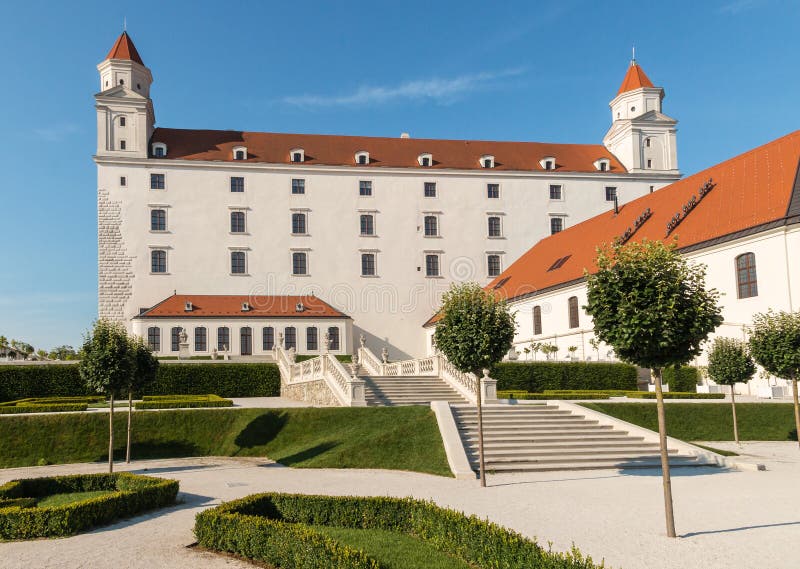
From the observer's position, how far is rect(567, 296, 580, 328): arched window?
48156 mm

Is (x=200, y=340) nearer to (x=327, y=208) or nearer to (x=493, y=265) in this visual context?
(x=327, y=208)

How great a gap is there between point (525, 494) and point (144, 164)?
51.8m

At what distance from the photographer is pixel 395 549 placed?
11.3 metres

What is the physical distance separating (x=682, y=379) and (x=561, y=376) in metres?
6.24

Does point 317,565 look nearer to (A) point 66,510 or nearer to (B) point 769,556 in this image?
(A) point 66,510

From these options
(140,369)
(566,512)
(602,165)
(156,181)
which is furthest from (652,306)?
(602,165)

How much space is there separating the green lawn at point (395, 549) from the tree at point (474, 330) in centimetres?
692

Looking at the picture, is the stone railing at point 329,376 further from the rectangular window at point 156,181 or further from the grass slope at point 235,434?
the rectangular window at point 156,181

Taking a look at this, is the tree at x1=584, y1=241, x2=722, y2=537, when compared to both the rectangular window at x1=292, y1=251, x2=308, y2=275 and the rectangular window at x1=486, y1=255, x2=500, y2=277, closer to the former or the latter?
the rectangular window at x1=292, y1=251, x2=308, y2=275

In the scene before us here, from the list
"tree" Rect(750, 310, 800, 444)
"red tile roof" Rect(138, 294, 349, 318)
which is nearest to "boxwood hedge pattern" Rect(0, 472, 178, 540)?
"tree" Rect(750, 310, 800, 444)

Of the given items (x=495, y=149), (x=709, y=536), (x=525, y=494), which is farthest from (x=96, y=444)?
(x=495, y=149)

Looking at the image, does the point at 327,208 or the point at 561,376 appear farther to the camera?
the point at 327,208

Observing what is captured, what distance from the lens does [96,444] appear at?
2539 centimetres

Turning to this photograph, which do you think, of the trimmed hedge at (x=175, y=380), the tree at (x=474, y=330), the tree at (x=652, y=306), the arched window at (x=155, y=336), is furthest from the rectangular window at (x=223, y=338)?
the tree at (x=652, y=306)
